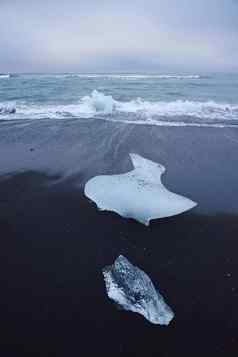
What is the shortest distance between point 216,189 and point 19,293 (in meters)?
3.70

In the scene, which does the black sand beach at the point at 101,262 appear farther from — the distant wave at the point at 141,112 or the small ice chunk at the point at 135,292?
the distant wave at the point at 141,112

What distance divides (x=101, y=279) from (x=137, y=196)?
1.86 m

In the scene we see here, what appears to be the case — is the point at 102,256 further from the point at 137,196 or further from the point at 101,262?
the point at 137,196

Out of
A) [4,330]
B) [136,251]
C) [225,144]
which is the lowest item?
[4,330]

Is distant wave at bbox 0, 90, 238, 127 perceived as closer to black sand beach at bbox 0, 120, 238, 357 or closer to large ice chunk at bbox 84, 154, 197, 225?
black sand beach at bbox 0, 120, 238, 357

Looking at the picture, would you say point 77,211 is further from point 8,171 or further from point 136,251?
point 8,171

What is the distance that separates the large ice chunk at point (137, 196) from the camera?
12.7ft

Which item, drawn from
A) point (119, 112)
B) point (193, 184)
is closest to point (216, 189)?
point (193, 184)

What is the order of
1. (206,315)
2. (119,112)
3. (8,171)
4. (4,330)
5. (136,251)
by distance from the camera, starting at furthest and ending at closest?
1. (119,112)
2. (8,171)
3. (136,251)
4. (206,315)
5. (4,330)

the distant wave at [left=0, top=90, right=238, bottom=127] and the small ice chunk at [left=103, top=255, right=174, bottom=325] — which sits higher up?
the distant wave at [left=0, top=90, right=238, bottom=127]

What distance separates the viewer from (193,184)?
484cm

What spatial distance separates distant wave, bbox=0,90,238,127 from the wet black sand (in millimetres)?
6859

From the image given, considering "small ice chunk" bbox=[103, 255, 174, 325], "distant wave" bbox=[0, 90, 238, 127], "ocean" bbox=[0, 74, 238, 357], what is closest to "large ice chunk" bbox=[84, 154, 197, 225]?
"ocean" bbox=[0, 74, 238, 357]

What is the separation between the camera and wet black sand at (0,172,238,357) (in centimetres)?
216
